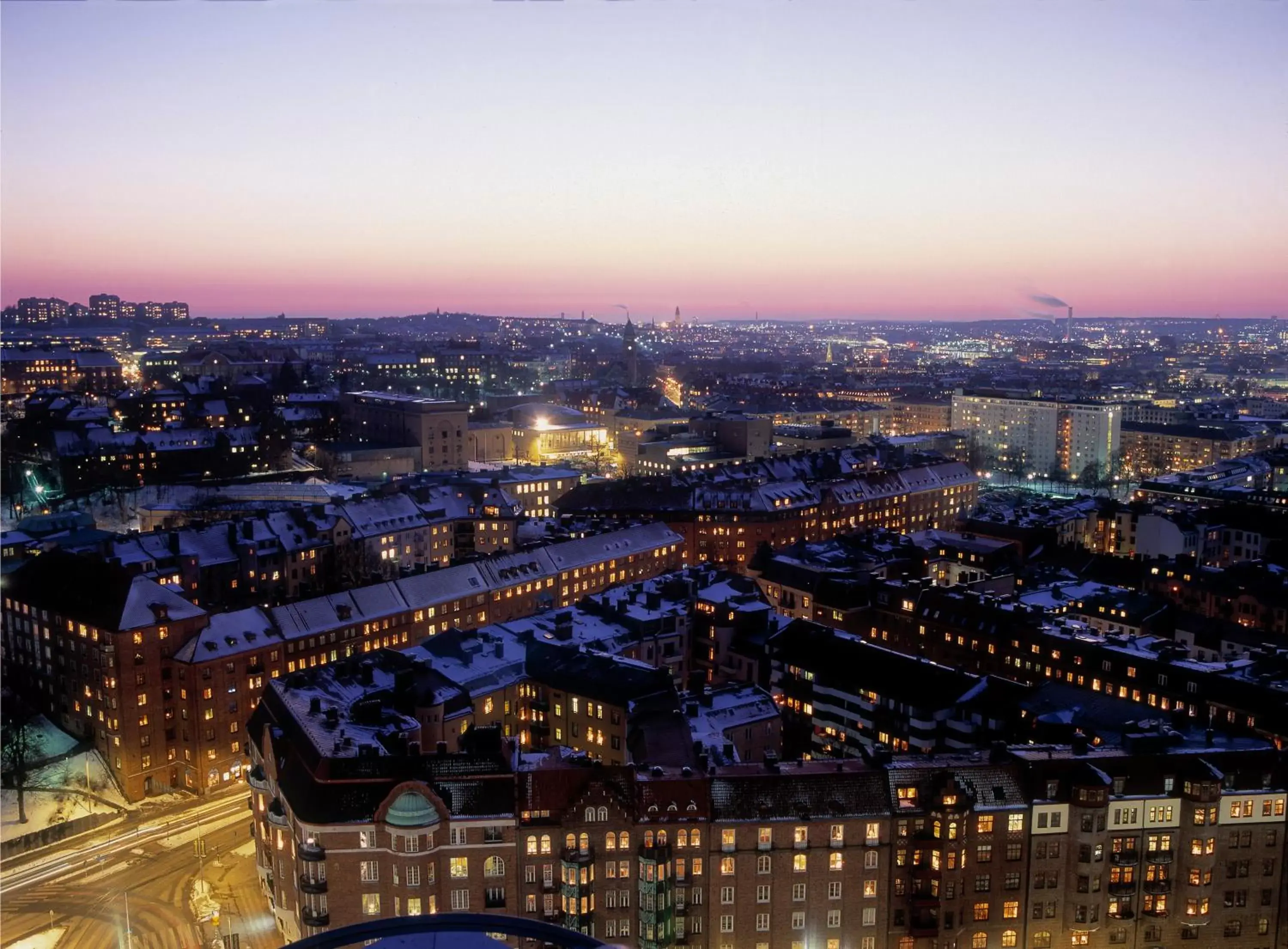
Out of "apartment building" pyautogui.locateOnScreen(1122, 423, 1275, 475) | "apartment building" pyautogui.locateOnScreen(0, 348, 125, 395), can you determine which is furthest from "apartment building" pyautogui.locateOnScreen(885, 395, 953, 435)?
"apartment building" pyautogui.locateOnScreen(0, 348, 125, 395)

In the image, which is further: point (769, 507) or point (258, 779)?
point (769, 507)

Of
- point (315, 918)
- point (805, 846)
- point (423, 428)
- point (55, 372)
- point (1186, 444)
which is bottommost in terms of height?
point (315, 918)

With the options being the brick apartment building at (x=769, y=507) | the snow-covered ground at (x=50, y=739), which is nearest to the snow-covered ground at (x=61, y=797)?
the snow-covered ground at (x=50, y=739)

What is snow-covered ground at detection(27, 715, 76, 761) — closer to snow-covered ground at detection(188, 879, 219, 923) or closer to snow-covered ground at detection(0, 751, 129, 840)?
snow-covered ground at detection(0, 751, 129, 840)

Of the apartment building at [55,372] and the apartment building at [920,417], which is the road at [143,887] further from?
the apartment building at [920,417]

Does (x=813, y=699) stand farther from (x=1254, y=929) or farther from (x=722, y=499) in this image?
(x=722, y=499)

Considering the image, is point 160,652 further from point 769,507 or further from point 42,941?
point 769,507

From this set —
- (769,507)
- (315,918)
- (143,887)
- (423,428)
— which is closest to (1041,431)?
(769,507)
